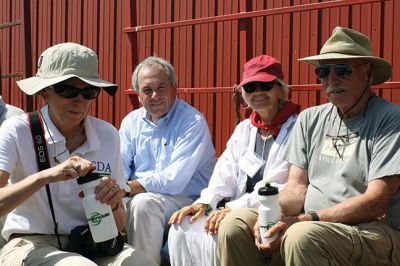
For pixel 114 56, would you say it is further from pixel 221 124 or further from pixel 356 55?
pixel 356 55

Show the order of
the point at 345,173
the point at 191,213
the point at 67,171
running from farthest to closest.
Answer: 1. the point at 191,213
2. the point at 345,173
3. the point at 67,171

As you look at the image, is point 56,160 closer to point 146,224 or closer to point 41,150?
point 41,150

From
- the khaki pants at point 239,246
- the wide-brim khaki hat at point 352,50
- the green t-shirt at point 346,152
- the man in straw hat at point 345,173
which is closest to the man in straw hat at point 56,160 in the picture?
the khaki pants at point 239,246

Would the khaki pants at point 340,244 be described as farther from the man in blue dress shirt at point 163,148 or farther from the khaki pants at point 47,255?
the man in blue dress shirt at point 163,148

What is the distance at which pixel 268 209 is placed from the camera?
2623 millimetres

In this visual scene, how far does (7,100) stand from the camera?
746 centimetres

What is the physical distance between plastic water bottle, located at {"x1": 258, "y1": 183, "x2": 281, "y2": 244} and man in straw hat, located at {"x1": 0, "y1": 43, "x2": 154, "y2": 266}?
573mm

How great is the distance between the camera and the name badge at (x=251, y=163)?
11.0 feet

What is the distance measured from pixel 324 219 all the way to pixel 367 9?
6.01ft

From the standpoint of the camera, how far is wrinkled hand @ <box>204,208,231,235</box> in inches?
121

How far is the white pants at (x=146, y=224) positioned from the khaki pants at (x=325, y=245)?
61 centimetres

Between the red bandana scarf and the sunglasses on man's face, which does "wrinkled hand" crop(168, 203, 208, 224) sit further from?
the sunglasses on man's face

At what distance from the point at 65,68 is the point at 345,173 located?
55.0 inches

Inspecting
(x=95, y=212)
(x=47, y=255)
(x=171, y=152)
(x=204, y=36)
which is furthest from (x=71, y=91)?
(x=204, y=36)
